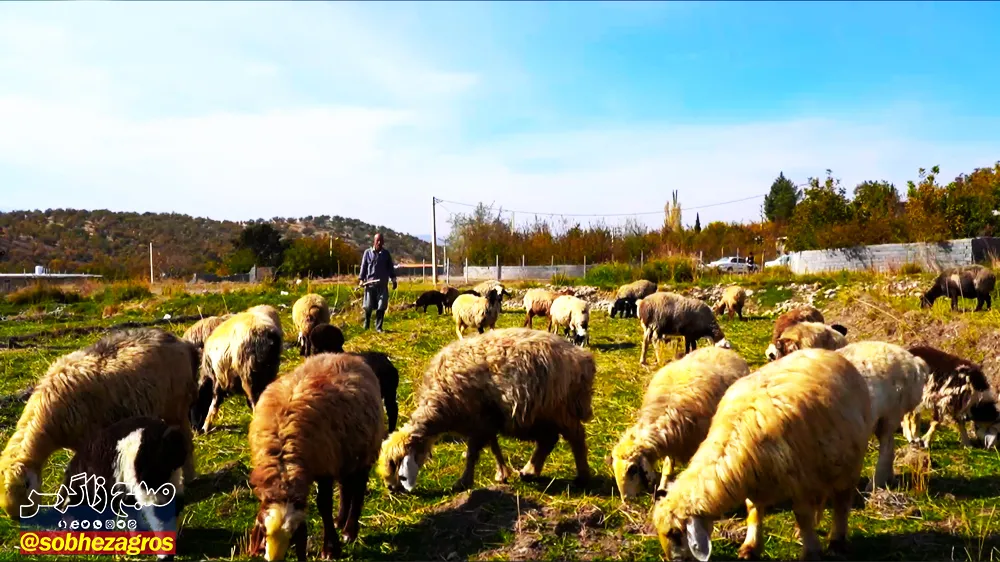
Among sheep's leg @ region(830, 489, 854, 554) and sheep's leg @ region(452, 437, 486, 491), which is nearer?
sheep's leg @ region(830, 489, 854, 554)

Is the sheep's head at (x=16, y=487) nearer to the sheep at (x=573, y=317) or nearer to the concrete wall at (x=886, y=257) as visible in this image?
the sheep at (x=573, y=317)

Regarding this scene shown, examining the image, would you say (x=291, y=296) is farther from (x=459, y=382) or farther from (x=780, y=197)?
(x=780, y=197)

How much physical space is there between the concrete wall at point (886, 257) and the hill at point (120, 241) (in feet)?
131

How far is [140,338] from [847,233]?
92.8 ft

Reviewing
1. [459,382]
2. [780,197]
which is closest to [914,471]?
[459,382]

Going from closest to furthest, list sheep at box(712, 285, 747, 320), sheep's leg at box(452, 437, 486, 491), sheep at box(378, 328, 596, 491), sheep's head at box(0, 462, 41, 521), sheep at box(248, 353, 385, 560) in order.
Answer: sheep at box(248, 353, 385, 560)
sheep's head at box(0, 462, 41, 521)
sheep at box(378, 328, 596, 491)
sheep's leg at box(452, 437, 486, 491)
sheep at box(712, 285, 747, 320)

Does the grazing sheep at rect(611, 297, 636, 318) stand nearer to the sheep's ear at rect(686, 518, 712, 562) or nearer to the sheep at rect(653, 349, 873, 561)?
the sheep at rect(653, 349, 873, 561)

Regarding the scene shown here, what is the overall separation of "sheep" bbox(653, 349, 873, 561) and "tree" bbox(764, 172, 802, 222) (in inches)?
A: 2405

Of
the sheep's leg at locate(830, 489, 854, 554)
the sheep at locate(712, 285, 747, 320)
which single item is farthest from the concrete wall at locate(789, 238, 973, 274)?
the sheep's leg at locate(830, 489, 854, 554)

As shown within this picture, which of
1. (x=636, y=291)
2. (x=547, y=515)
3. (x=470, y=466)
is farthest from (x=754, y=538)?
(x=636, y=291)

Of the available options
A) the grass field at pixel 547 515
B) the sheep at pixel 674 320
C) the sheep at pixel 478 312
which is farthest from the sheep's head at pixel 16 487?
the sheep at pixel 478 312

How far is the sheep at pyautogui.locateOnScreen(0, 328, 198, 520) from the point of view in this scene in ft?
17.6

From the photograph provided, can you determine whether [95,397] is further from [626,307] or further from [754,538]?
[626,307]

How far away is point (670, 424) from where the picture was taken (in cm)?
525
